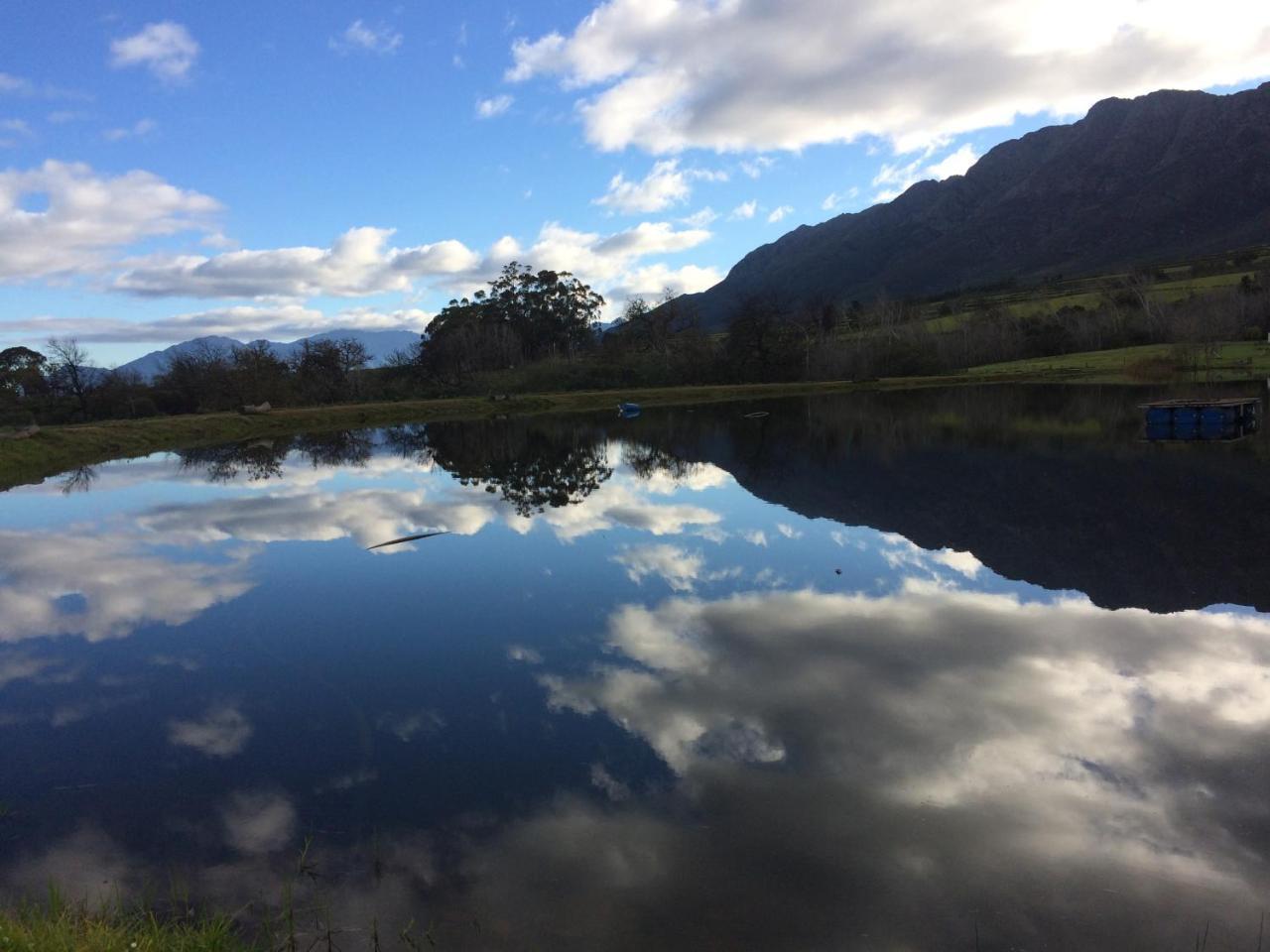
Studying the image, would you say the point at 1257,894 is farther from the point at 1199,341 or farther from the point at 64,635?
the point at 1199,341

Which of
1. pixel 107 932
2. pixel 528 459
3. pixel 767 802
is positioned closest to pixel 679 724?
pixel 767 802

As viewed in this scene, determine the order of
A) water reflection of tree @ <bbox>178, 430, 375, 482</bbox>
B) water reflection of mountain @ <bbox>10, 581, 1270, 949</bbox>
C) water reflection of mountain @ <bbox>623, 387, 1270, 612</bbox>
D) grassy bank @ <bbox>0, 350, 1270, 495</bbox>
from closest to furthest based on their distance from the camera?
water reflection of mountain @ <bbox>10, 581, 1270, 949</bbox>, water reflection of mountain @ <bbox>623, 387, 1270, 612</bbox>, water reflection of tree @ <bbox>178, 430, 375, 482</bbox>, grassy bank @ <bbox>0, 350, 1270, 495</bbox>

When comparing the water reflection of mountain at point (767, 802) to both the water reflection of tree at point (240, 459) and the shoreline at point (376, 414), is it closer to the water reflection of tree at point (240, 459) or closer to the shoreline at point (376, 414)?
the water reflection of tree at point (240, 459)

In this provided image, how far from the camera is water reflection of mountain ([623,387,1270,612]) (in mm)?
14909

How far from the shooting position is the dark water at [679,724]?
598 centimetres

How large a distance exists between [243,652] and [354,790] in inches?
238

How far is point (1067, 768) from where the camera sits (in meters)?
7.80

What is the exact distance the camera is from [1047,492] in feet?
74.7

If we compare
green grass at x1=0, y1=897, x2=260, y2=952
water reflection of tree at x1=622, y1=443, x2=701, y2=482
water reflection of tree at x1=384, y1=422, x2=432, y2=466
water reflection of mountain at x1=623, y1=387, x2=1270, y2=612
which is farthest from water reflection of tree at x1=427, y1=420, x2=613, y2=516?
green grass at x1=0, y1=897, x2=260, y2=952

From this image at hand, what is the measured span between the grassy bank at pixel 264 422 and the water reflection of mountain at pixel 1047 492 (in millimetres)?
34094

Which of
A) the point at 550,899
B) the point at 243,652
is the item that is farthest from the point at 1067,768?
the point at 243,652

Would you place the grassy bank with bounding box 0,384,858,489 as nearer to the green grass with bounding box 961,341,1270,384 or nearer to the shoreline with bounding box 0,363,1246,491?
the shoreline with bounding box 0,363,1246,491

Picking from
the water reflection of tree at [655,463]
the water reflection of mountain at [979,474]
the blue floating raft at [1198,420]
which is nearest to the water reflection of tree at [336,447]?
the water reflection of mountain at [979,474]

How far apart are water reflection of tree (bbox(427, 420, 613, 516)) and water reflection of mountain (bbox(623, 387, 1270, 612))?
537 centimetres
